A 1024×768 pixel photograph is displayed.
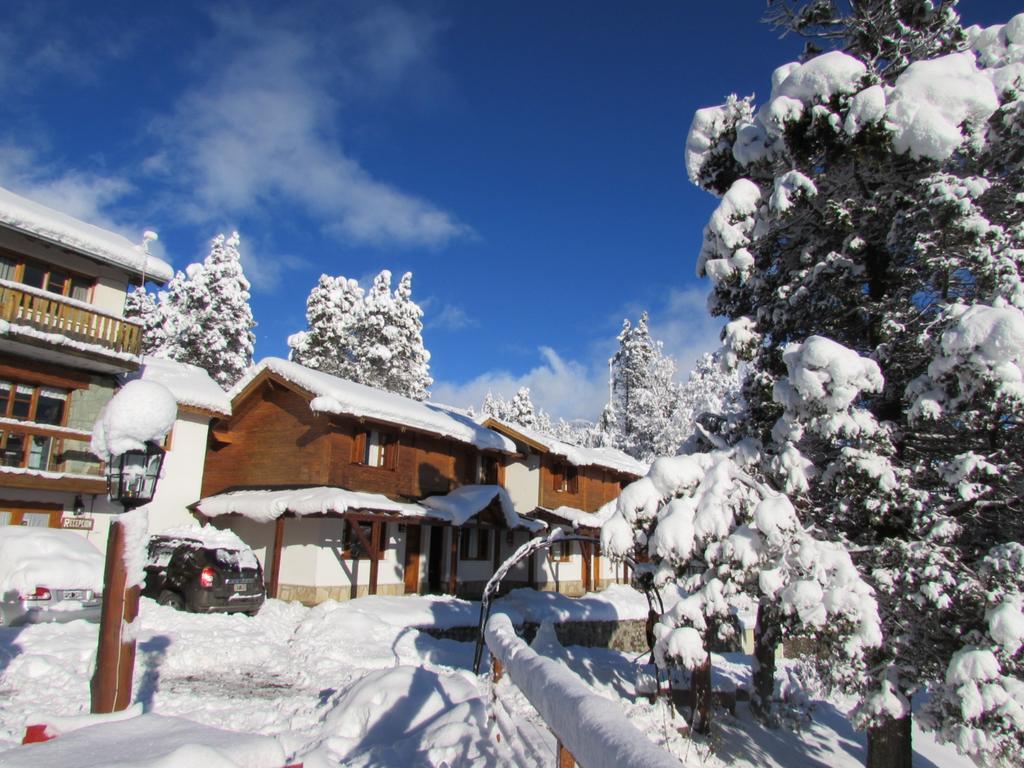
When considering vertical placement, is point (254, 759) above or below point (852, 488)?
below

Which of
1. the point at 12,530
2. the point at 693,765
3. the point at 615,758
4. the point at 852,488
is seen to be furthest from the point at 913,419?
the point at 12,530

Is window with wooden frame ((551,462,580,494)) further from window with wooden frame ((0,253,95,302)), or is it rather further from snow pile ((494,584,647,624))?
window with wooden frame ((0,253,95,302))

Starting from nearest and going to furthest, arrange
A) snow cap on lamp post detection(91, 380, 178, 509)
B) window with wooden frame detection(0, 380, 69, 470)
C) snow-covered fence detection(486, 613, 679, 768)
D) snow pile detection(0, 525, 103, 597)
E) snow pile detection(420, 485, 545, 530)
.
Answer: snow-covered fence detection(486, 613, 679, 768)
snow cap on lamp post detection(91, 380, 178, 509)
snow pile detection(0, 525, 103, 597)
window with wooden frame detection(0, 380, 69, 470)
snow pile detection(420, 485, 545, 530)

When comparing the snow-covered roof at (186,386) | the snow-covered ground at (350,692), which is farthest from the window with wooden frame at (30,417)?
the snow-covered ground at (350,692)

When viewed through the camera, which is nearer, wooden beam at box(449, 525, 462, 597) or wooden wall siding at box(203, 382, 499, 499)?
wooden wall siding at box(203, 382, 499, 499)

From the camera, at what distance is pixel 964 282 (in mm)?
9586

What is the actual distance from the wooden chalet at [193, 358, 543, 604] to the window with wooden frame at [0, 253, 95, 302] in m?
5.42

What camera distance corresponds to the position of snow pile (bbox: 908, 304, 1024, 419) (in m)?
7.45

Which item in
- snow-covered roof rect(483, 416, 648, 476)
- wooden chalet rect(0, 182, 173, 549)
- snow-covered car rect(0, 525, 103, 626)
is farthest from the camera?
snow-covered roof rect(483, 416, 648, 476)

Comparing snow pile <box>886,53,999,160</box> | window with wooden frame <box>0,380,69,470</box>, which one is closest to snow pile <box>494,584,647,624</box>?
window with wooden frame <box>0,380,69,470</box>

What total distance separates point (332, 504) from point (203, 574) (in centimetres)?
415

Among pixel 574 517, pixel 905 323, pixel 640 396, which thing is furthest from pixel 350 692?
pixel 640 396

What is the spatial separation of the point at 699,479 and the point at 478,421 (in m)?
20.8

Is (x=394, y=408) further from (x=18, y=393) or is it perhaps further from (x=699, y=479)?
(x=699, y=479)
